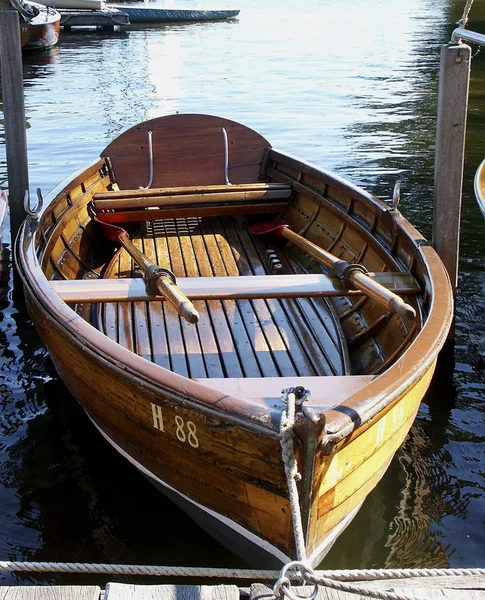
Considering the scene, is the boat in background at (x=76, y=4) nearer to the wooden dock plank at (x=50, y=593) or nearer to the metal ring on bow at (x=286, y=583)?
the wooden dock plank at (x=50, y=593)

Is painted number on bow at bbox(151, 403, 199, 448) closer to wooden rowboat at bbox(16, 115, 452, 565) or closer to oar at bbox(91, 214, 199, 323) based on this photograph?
wooden rowboat at bbox(16, 115, 452, 565)

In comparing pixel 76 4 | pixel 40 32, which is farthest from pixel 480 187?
pixel 76 4

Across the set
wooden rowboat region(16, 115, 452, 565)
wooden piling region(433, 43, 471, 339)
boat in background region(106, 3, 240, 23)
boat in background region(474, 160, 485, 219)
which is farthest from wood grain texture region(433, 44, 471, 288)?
boat in background region(106, 3, 240, 23)

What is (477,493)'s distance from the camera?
487cm

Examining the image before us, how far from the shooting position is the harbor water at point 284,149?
445 cm

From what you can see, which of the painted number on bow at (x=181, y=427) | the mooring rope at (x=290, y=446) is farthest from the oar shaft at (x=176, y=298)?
the mooring rope at (x=290, y=446)

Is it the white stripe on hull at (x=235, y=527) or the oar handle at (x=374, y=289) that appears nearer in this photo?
the white stripe on hull at (x=235, y=527)

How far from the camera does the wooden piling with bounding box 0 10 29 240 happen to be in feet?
24.0

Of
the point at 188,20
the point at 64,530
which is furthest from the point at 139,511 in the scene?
the point at 188,20

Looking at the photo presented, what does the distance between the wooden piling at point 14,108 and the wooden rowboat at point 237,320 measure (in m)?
0.82

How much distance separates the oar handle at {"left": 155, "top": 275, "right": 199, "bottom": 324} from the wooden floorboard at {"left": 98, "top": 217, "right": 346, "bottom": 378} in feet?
1.67

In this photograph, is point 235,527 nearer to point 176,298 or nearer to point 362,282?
point 176,298

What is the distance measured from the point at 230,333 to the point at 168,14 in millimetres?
37913

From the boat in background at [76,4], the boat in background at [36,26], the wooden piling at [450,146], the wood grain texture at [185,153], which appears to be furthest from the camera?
the boat in background at [76,4]
